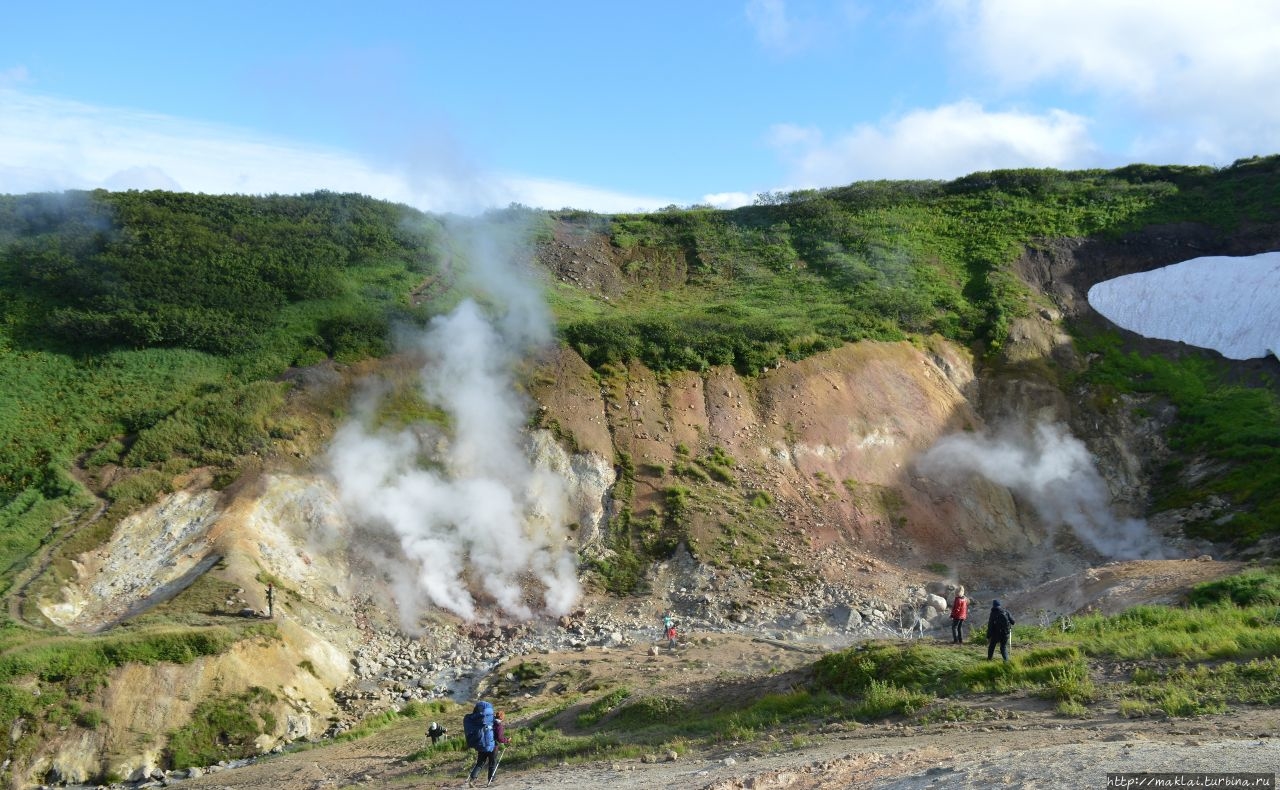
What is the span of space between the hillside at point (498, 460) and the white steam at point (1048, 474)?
0.13 meters

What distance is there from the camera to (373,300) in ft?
119

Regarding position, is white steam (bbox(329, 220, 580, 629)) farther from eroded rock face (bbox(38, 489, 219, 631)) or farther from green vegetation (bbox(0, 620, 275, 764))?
green vegetation (bbox(0, 620, 275, 764))

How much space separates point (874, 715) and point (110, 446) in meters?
23.2

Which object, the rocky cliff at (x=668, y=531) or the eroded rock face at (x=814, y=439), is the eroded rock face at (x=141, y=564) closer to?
the rocky cliff at (x=668, y=531)

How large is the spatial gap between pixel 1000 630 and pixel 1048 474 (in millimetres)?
22720

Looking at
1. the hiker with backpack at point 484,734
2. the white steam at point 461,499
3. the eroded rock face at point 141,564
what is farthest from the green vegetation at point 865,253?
the hiker with backpack at point 484,734

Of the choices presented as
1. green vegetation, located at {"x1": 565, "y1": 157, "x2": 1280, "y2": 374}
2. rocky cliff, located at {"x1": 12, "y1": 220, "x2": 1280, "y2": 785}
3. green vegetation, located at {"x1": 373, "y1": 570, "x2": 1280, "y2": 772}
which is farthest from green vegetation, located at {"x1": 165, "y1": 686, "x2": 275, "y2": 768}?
green vegetation, located at {"x1": 565, "y1": 157, "x2": 1280, "y2": 374}

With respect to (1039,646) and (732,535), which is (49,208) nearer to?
(732,535)

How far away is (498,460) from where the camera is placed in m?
30.1

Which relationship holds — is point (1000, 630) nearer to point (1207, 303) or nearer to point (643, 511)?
point (643, 511)

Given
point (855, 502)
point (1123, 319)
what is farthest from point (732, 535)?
point (1123, 319)

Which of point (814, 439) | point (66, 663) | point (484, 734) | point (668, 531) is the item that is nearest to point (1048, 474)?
point (814, 439)

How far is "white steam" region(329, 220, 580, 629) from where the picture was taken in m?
26.8

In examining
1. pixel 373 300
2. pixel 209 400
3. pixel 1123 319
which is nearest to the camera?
pixel 209 400
